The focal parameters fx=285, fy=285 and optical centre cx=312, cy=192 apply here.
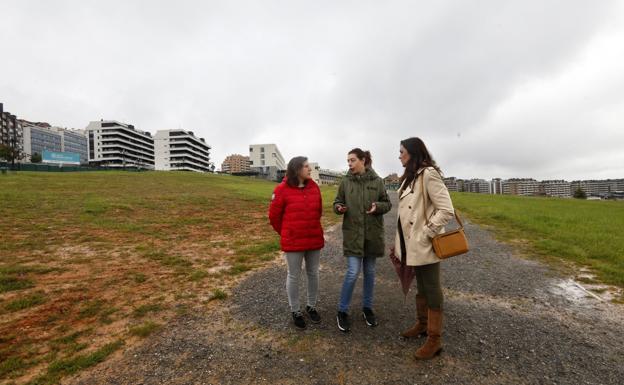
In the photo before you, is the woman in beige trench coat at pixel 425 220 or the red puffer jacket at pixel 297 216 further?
the red puffer jacket at pixel 297 216

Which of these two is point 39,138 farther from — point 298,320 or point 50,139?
point 298,320

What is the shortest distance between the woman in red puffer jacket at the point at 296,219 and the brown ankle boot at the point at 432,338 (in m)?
1.47

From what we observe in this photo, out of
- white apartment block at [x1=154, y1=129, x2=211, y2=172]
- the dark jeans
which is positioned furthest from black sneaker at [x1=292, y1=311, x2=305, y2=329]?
white apartment block at [x1=154, y1=129, x2=211, y2=172]

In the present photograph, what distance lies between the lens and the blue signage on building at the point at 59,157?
7119cm

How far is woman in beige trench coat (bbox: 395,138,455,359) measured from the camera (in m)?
3.14

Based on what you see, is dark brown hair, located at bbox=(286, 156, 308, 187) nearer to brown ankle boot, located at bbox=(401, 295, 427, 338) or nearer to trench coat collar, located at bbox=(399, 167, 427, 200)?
trench coat collar, located at bbox=(399, 167, 427, 200)

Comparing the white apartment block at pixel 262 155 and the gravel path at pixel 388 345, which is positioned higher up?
the white apartment block at pixel 262 155

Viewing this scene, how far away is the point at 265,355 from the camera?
11.0 feet

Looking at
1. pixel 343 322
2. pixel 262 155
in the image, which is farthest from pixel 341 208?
pixel 262 155

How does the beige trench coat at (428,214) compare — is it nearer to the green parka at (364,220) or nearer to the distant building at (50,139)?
the green parka at (364,220)

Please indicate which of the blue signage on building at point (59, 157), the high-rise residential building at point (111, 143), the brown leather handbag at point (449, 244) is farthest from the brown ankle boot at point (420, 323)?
the high-rise residential building at point (111, 143)

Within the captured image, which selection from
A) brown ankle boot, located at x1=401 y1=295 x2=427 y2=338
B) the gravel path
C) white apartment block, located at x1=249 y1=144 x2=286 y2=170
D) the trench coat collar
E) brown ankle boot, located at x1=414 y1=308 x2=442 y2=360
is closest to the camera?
the gravel path

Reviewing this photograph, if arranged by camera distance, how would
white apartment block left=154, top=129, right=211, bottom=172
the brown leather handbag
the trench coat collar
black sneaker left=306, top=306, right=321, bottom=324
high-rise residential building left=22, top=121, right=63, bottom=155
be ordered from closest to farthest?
the brown leather handbag → the trench coat collar → black sneaker left=306, top=306, right=321, bottom=324 → white apartment block left=154, top=129, right=211, bottom=172 → high-rise residential building left=22, top=121, right=63, bottom=155

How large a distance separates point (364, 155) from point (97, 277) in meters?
6.02
